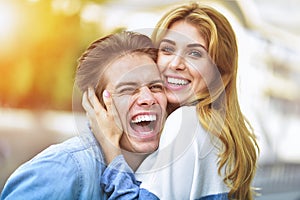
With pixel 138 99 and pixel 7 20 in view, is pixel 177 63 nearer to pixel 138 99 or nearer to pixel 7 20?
pixel 138 99

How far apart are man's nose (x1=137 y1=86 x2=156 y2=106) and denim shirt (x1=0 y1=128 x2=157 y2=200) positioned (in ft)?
0.73

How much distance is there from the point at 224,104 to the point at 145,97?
38cm

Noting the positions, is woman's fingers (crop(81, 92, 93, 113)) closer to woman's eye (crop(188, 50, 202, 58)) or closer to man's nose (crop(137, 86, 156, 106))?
man's nose (crop(137, 86, 156, 106))

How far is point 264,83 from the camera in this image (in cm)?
273

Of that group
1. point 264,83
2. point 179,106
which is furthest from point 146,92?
point 264,83

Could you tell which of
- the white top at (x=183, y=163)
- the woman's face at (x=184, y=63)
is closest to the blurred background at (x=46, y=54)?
the woman's face at (x=184, y=63)

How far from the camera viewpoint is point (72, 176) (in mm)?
2174

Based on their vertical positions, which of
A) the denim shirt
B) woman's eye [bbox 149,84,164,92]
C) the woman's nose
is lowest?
the denim shirt

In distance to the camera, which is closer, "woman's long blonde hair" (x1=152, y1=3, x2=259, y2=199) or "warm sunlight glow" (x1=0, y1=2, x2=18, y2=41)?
"warm sunlight glow" (x1=0, y1=2, x2=18, y2=41)

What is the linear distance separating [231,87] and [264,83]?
0.29 m

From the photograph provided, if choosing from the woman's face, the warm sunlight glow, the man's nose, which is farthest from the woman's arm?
the warm sunlight glow

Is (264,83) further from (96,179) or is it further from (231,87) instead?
(96,179)

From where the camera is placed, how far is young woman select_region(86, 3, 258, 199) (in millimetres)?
2314

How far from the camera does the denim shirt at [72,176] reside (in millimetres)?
2156
